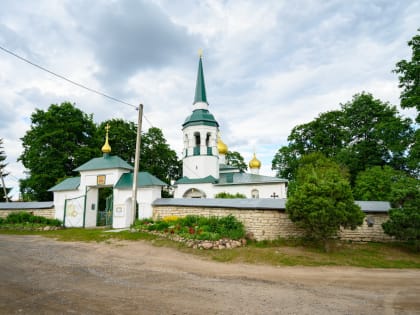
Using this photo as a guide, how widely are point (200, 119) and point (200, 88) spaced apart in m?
3.97

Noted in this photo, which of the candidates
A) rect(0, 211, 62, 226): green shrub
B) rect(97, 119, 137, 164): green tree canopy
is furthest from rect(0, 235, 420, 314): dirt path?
rect(97, 119, 137, 164): green tree canopy

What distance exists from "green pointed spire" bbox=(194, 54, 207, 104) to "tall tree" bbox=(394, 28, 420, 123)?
15763 mm

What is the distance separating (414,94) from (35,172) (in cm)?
3134

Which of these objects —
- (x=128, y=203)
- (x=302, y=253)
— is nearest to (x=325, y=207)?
(x=302, y=253)

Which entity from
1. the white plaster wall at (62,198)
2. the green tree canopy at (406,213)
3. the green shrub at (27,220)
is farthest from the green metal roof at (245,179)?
the green shrub at (27,220)

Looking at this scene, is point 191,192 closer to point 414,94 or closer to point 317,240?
point 317,240

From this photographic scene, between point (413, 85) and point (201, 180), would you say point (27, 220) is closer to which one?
point (201, 180)

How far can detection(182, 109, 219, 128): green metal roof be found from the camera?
2575cm

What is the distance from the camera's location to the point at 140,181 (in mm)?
17047

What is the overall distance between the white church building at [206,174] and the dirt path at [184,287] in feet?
48.9

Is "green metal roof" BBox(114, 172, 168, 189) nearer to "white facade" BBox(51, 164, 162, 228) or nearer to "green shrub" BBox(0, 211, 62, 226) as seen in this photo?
"white facade" BBox(51, 164, 162, 228)

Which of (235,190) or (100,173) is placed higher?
(100,173)

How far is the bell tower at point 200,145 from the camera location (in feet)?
84.0

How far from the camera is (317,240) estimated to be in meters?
12.5
